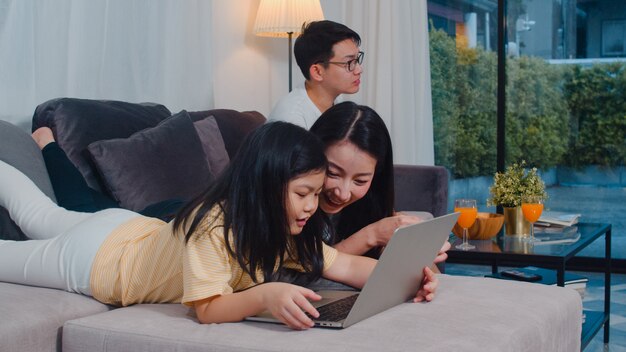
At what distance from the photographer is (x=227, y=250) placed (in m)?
1.62

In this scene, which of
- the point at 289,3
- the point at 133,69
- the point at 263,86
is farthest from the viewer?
the point at 263,86

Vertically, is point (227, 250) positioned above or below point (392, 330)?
above

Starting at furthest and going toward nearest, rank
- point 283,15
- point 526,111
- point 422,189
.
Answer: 1. point 526,111
2. point 283,15
3. point 422,189

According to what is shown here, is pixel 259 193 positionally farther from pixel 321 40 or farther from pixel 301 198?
pixel 321 40

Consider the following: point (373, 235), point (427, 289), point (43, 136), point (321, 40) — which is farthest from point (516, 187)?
point (43, 136)

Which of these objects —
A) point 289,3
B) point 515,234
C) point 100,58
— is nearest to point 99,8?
point 100,58

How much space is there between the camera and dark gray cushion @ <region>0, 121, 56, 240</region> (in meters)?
2.36

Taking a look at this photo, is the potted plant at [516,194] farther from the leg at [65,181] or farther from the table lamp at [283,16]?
the table lamp at [283,16]

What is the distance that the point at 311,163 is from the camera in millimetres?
1672

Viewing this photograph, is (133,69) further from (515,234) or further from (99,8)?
(515,234)

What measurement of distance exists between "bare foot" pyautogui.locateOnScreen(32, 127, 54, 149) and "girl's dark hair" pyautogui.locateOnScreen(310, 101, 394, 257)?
0.93m

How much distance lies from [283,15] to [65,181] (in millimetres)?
1953

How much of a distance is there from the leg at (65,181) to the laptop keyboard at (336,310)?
1.07 m

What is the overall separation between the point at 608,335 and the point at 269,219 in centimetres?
203
